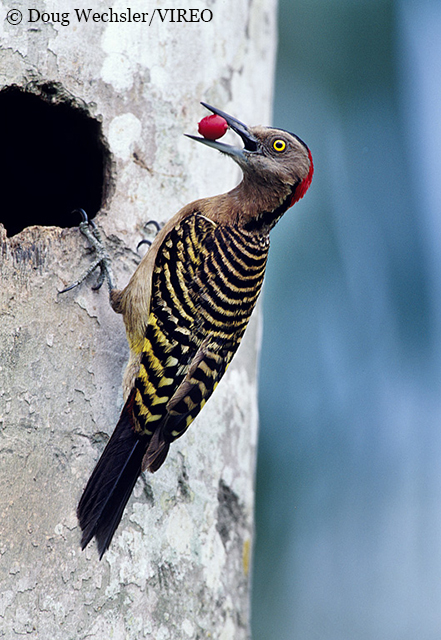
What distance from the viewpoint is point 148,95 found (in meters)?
2.80

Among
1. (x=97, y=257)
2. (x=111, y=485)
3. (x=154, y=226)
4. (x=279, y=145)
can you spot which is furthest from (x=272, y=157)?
(x=111, y=485)

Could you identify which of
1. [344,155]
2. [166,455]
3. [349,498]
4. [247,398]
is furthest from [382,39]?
[166,455]

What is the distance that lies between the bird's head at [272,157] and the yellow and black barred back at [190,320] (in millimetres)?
301

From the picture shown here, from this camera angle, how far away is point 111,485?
2285mm

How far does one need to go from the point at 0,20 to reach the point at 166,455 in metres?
1.41

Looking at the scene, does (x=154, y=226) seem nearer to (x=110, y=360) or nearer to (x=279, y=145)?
(x=110, y=360)

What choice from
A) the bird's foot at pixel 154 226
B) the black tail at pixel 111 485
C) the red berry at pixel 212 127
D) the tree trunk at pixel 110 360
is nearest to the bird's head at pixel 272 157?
the tree trunk at pixel 110 360

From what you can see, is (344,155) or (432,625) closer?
(432,625)

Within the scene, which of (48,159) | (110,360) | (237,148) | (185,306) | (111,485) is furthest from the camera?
(48,159)

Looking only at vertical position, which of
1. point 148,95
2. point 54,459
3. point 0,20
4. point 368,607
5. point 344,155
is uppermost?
point 0,20

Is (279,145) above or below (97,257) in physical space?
above

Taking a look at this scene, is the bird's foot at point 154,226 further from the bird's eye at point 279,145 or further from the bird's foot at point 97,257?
the bird's eye at point 279,145

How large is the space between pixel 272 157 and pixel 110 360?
109 cm

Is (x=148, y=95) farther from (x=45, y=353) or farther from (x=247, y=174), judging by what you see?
(x=45, y=353)
